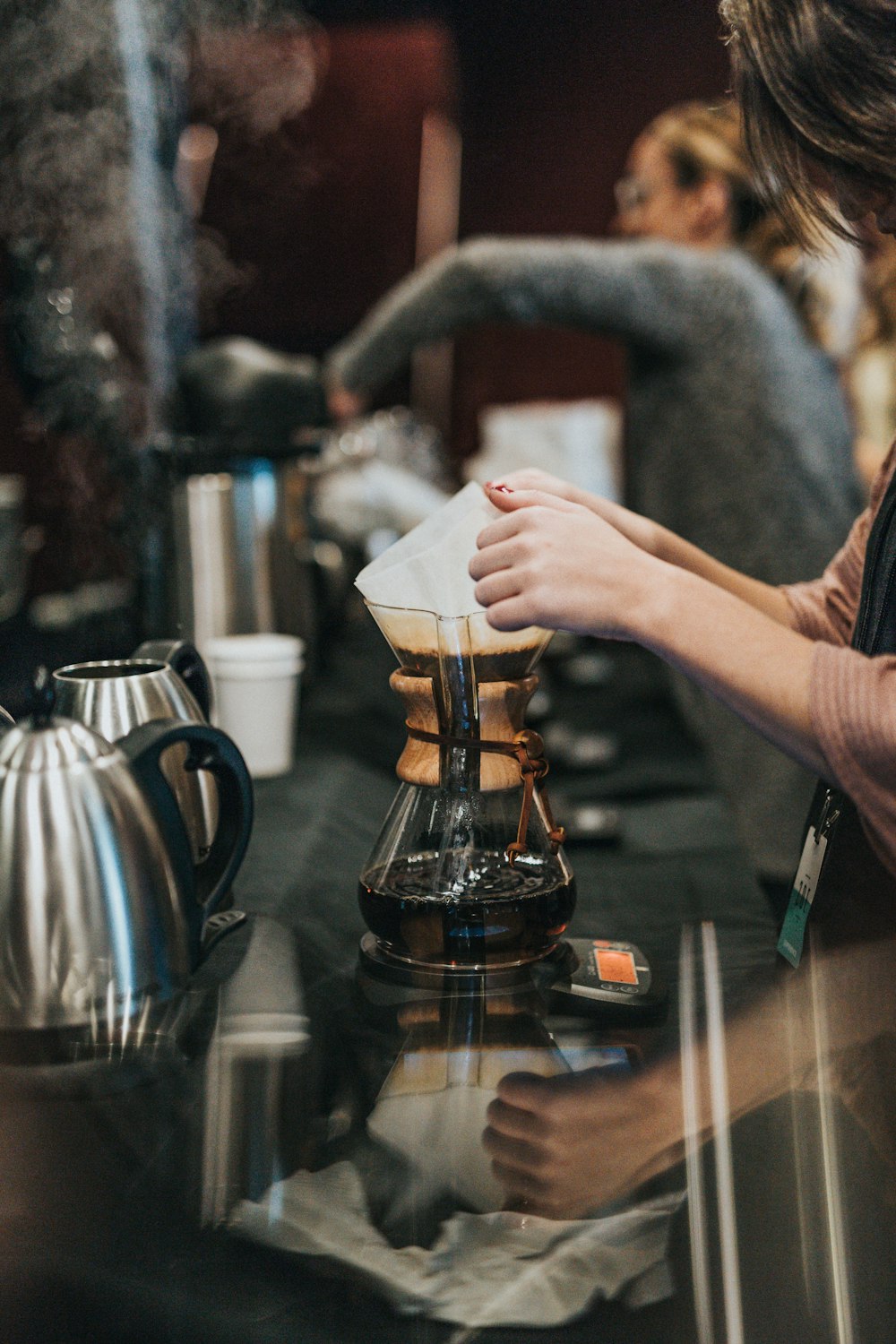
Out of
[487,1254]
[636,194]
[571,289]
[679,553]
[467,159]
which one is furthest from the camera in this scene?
[467,159]

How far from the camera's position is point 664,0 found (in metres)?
3.35

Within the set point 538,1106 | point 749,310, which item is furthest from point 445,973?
point 749,310

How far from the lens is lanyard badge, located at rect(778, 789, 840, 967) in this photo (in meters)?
0.91

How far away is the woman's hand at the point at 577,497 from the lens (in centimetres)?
Answer: 92

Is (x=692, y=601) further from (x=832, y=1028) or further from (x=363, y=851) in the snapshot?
(x=363, y=851)

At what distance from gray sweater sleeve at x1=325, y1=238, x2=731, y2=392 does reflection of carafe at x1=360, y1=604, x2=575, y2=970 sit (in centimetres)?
122

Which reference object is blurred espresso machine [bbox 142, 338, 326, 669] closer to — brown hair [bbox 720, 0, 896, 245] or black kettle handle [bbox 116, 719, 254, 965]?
black kettle handle [bbox 116, 719, 254, 965]

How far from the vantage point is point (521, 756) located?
2.82 ft

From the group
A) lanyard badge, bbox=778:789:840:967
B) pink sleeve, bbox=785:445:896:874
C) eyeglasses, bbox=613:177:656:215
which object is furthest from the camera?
eyeglasses, bbox=613:177:656:215

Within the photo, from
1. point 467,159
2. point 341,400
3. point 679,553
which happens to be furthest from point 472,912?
point 467,159

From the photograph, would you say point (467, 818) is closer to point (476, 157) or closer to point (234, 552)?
point (234, 552)

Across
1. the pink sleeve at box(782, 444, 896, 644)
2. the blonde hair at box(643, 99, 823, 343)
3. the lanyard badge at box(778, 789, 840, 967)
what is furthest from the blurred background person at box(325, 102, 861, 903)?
the lanyard badge at box(778, 789, 840, 967)

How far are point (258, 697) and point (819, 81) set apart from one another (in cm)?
84

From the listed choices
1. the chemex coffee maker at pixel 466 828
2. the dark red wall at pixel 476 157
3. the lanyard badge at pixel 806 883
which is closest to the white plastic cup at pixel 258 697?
the chemex coffee maker at pixel 466 828
